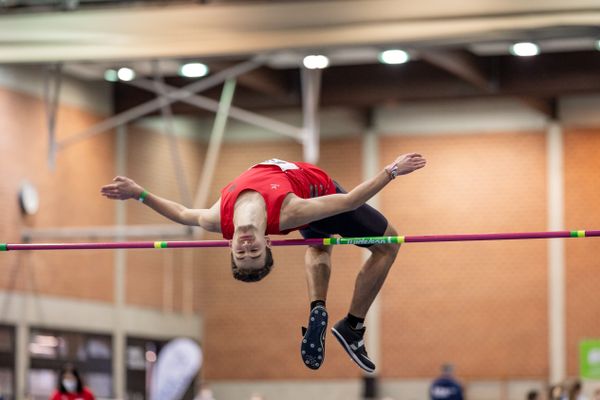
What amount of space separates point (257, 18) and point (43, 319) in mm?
6432

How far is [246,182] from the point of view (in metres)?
8.12

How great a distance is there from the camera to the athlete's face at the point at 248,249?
25.9ft

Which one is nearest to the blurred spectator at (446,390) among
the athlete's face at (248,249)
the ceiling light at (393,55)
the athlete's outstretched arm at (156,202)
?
the ceiling light at (393,55)

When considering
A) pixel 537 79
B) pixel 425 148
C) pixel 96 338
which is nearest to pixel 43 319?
pixel 96 338

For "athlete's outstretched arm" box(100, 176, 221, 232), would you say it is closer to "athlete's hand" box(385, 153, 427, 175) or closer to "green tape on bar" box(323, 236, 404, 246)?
"green tape on bar" box(323, 236, 404, 246)

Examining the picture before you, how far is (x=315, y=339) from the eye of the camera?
8.35m

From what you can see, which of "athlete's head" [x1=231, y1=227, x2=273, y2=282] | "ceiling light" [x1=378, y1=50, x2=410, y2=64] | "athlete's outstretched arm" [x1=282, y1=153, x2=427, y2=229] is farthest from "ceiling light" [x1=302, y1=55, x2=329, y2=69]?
"athlete's head" [x1=231, y1=227, x2=273, y2=282]

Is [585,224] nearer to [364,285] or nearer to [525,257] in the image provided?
[525,257]

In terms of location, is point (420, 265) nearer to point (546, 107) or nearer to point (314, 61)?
point (546, 107)

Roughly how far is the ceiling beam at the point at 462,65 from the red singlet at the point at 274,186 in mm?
9935

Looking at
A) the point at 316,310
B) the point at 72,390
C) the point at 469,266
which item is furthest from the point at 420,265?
the point at 316,310

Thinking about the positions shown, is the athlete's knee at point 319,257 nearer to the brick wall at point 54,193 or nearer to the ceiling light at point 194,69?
the ceiling light at point 194,69

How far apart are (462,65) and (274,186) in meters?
11.6

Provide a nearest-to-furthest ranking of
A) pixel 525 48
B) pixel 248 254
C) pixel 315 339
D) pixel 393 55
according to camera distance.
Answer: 1. pixel 248 254
2. pixel 315 339
3. pixel 525 48
4. pixel 393 55
